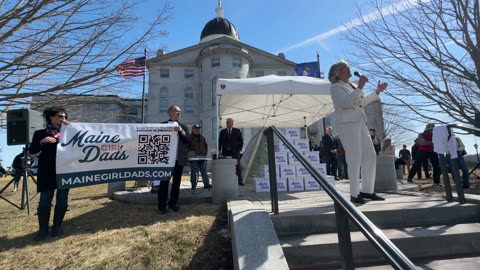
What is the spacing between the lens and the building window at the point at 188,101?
4250 cm

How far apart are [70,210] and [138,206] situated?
1391 mm

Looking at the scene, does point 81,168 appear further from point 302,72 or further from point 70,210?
point 302,72

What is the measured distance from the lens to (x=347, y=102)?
4.29 meters

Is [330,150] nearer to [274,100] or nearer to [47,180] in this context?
[274,100]

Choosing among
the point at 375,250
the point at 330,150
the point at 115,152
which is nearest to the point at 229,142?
the point at 115,152

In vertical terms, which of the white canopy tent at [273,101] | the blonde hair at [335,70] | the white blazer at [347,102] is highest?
the white canopy tent at [273,101]

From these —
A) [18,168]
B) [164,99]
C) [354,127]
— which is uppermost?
[164,99]

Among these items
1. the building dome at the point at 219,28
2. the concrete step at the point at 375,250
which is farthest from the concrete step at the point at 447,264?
the building dome at the point at 219,28

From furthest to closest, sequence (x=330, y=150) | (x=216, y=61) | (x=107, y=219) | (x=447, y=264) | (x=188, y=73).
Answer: (x=188, y=73) < (x=216, y=61) < (x=330, y=150) < (x=107, y=219) < (x=447, y=264)

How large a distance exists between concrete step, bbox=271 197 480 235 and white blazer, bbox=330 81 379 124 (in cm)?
125

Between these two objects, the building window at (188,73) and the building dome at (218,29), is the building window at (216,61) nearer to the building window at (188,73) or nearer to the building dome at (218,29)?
the building window at (188,73)

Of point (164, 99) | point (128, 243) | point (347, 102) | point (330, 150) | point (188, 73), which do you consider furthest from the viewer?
point (188, 73)

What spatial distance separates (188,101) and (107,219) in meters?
38.3

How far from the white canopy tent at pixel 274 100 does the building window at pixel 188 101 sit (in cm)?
3111
